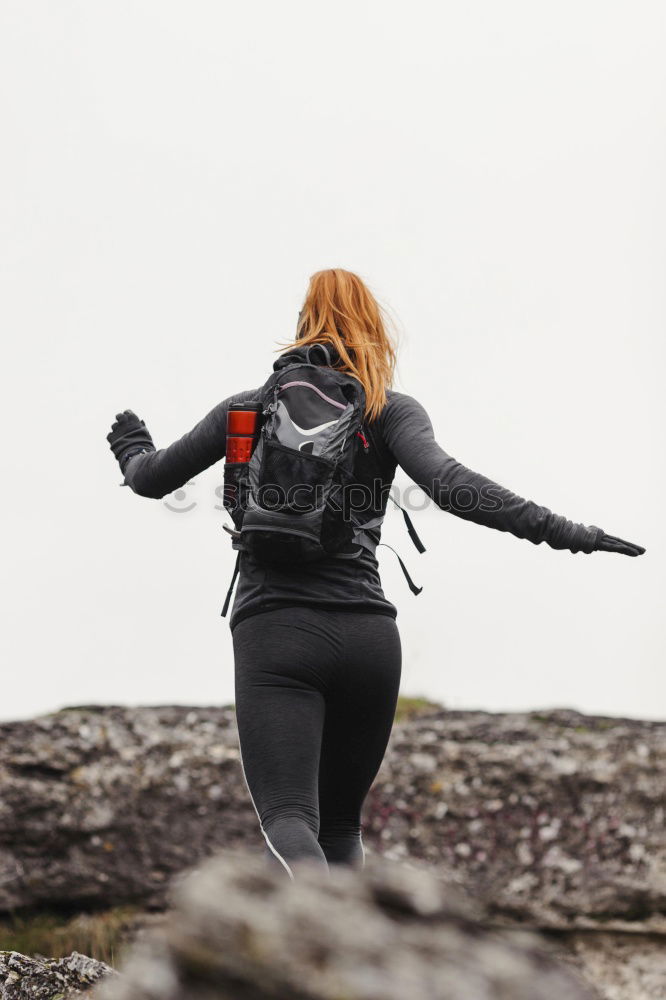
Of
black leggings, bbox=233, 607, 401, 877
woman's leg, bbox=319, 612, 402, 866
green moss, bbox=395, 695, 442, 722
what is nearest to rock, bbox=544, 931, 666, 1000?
green moss, bbox=395, 695, 442, 722

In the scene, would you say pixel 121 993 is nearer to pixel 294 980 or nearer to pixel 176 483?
pixel 294 980

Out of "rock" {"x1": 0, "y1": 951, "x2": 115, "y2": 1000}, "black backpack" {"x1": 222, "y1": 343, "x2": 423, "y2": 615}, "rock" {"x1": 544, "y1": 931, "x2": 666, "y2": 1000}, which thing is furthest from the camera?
"rock" {"x1": 544, "y1": 931, "x2": 666, "y2": 1000}

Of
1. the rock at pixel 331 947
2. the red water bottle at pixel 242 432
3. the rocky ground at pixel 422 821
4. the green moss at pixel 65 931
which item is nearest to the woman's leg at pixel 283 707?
the red water bottle at pixel 242 432

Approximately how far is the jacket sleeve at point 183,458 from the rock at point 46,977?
1.61 m

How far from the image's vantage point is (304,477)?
3701 millimetres

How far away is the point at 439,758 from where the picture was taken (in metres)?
9.28

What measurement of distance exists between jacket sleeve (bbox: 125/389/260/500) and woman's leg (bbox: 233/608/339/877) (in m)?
0.70

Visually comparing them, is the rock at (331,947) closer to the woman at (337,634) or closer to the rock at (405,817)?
the woman at (337,634)

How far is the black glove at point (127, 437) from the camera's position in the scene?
4.45 meters

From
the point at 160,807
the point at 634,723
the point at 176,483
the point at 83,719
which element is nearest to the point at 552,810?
the point at 634,723

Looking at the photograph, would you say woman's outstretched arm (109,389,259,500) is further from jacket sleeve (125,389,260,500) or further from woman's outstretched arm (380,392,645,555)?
woman's outstretched arm (380,392,645,555)

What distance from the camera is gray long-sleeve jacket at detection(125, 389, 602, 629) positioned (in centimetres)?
360

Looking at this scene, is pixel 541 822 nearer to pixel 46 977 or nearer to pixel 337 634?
pixel 337 634

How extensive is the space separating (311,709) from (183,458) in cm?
106
